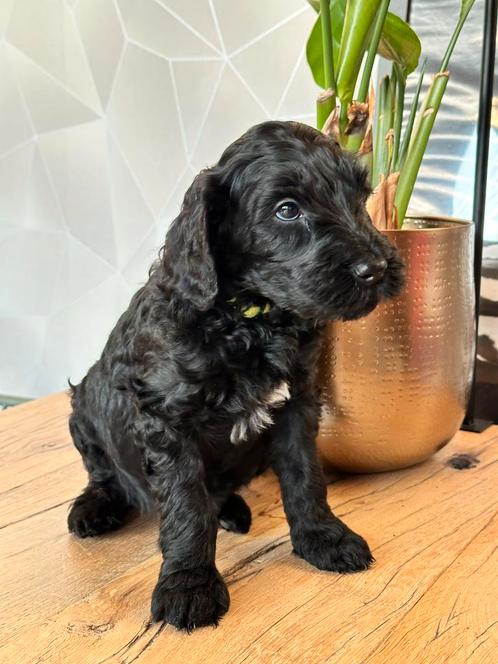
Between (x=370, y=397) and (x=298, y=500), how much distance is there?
1.03ft

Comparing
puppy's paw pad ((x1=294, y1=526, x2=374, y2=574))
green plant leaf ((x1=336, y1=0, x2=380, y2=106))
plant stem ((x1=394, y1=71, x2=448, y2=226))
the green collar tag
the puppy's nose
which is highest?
green plant leaf ((x1=336, y1=0, x2=380, y2=106))

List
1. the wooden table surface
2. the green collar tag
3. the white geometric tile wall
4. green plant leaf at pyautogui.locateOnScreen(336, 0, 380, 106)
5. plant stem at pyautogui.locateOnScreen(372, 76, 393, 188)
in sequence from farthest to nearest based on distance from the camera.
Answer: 1. the white geometric tile wall
2. plant stem at pyautogui.locateOnScreen(372, 76, 393, 188)
3. green plant leaf at pyautogui.locateOnScreen(336, 0, 380, 106)
4. the green collar tag
5. the wooden table surface

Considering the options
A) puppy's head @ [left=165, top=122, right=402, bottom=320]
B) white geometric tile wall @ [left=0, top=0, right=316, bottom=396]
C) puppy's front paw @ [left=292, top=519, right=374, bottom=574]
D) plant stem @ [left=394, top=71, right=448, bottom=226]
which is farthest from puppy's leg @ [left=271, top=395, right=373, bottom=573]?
white geometric tile wall @ [left=0, top=0, right=316, bottom=396]

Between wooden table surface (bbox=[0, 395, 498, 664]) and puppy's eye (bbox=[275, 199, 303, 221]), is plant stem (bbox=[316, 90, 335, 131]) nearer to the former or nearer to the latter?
puppy's eye (bbox=[275, 199, 303, 221])

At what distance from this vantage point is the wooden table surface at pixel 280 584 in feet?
3.56

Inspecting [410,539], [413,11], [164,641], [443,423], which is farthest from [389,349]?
[413,11]

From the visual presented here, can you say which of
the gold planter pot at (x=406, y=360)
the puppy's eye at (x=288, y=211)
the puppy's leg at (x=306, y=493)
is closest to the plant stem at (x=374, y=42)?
the gold planter pot at (x=406, y=360)

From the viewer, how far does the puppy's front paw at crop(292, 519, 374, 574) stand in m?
1.30

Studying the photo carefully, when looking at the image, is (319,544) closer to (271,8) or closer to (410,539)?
(410,539)

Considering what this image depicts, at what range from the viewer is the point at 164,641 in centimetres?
111

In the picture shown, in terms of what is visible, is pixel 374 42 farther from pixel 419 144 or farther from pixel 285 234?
pixel 285 234

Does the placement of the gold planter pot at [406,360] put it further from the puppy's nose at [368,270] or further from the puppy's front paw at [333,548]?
the puppy's nose at [368,270]

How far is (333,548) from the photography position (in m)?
1.31

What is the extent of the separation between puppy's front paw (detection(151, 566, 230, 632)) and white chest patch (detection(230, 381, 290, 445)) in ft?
0.74
